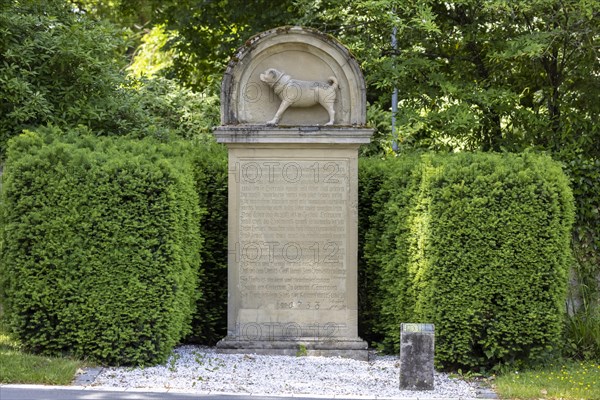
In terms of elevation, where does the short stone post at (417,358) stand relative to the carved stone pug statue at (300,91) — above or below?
below

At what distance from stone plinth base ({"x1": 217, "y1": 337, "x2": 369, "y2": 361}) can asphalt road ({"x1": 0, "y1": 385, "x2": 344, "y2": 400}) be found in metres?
2.09

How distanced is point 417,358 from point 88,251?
3.02 m

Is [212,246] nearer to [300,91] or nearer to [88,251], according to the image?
[300,91]

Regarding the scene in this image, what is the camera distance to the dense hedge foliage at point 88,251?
27.8 feet

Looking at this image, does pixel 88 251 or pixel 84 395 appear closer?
pixel 84 395

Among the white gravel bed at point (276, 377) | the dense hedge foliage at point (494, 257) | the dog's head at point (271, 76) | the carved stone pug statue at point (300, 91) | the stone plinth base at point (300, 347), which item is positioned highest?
the dog's head at point (271, 76)

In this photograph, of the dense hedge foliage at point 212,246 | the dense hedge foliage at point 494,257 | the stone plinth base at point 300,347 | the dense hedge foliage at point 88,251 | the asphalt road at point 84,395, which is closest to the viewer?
the asphalt road at point 84,395

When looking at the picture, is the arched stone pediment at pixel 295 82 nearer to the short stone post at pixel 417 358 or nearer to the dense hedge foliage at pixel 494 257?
the dense hedge foliage at pixel 494 257

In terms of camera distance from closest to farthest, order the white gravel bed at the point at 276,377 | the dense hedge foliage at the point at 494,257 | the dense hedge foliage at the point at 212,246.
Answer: the white gravel bed at the point at 276,377 → the dense hedge foliage at the point at 494,257 → the dense hedge foliage at the point at 212,246

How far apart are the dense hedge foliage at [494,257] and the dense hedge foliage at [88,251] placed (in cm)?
246

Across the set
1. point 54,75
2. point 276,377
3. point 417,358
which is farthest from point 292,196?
point 54,75

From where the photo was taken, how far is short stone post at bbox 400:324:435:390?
7.96 metres

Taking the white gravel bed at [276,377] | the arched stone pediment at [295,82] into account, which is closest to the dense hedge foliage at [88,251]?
the white gravel bed at [276,377]

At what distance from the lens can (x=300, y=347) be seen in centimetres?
970
